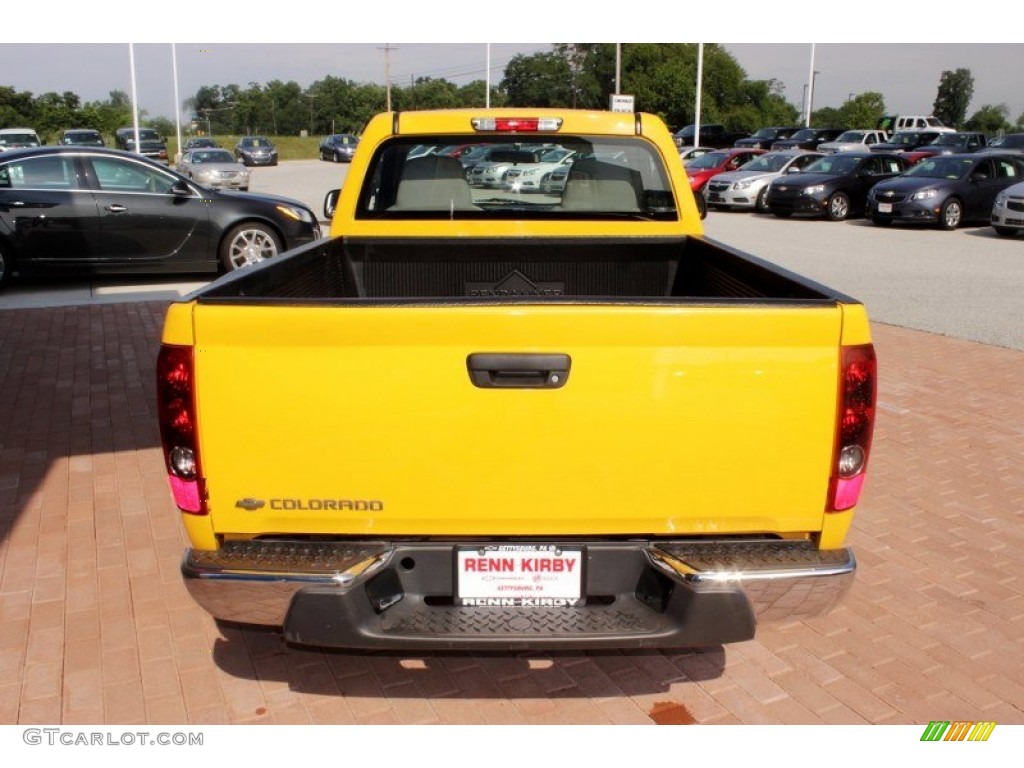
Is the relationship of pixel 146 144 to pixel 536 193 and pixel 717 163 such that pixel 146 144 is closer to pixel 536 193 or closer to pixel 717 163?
pixel 717 163

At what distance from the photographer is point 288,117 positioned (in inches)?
4555

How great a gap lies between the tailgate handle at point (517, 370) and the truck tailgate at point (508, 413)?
0.6 inches

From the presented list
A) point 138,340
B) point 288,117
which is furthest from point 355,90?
point 138,340

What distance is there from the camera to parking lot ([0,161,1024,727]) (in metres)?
3.28

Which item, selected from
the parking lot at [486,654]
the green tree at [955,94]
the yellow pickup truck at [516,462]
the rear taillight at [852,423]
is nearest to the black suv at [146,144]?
the parking lot at [486,654]

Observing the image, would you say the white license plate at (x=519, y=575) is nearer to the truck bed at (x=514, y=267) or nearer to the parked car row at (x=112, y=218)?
the truck bed at (x=514, y=267)

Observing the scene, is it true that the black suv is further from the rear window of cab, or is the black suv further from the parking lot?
the rear window of cab

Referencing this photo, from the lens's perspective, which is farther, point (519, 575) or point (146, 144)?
point (146, 144)

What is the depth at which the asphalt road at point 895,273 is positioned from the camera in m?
10.4

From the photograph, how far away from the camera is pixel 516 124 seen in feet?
15.3

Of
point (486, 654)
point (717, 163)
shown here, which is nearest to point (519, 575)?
point (486, 654)

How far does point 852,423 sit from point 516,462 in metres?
0.98

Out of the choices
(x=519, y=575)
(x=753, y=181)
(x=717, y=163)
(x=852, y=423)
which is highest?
(x=717, y=163)

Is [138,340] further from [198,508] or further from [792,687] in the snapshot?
[792,687]
